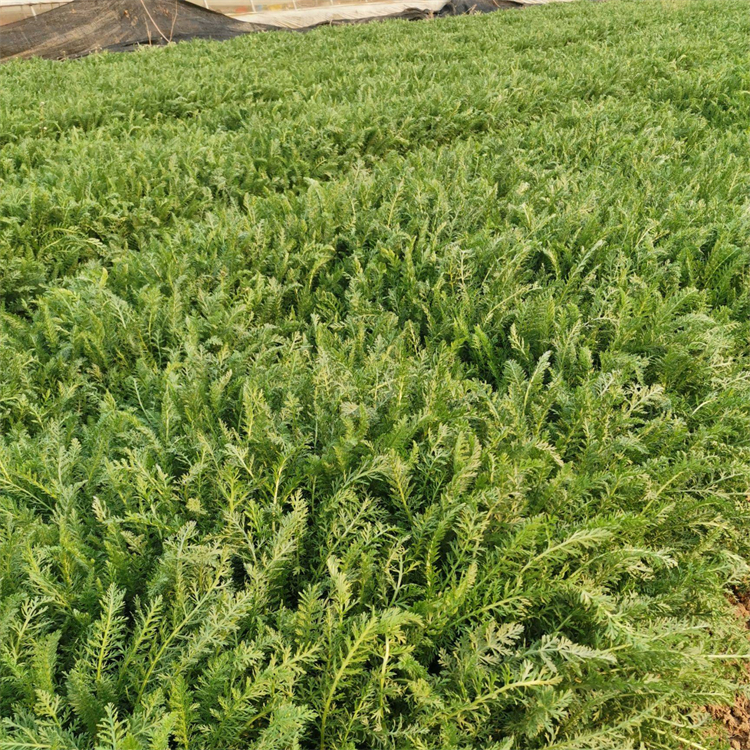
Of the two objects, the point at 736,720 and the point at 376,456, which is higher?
the point at 376,456

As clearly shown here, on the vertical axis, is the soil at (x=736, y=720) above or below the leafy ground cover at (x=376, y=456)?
below

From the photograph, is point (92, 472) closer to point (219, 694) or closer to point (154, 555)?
point (154, 555)

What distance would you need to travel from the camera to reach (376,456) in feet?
5.88

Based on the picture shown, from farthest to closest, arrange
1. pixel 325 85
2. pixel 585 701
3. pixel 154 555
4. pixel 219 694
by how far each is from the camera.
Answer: pixel 325 85 → pixel 154 555 → pixel 585 701 → pixel 219 694

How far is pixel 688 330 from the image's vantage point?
2535 mm

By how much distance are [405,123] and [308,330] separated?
3.60m

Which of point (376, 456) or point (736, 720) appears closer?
point (376, 456)

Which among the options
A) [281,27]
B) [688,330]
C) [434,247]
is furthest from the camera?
[281,27]

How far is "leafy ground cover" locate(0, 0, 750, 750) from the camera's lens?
1.41m

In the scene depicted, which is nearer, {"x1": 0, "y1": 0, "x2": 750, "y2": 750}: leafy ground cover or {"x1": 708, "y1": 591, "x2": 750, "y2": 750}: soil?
{"x1": 0, "y1": 0, "x2": 750, "y2": 750}: leafy ground cover

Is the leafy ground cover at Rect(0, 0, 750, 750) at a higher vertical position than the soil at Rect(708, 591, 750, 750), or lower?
higher

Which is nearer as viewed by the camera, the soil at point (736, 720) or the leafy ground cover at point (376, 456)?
the leafy ground cover at point (376, 456)

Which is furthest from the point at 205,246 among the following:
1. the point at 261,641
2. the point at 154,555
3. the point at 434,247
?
the point at 261,641

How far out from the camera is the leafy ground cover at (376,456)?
141cm
